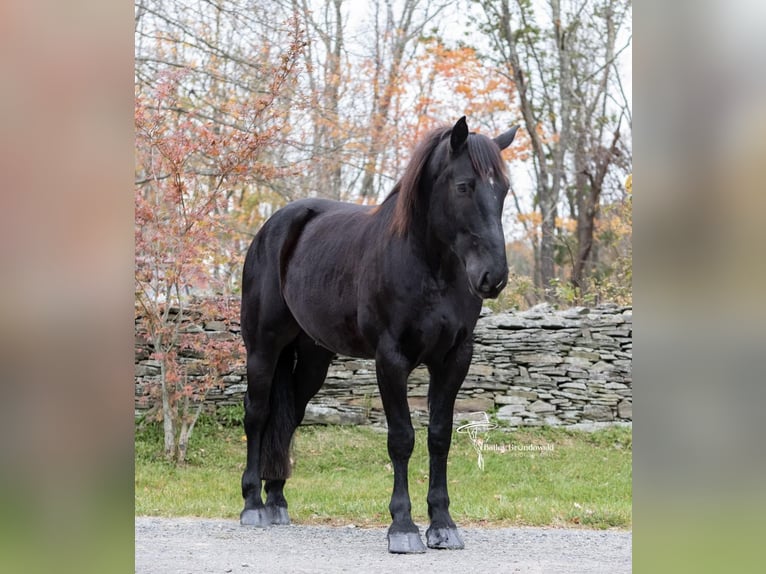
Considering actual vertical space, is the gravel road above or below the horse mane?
below

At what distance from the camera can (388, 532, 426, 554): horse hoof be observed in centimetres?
425

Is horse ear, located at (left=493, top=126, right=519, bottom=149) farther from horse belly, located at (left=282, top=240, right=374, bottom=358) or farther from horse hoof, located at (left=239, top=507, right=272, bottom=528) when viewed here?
horse hoof, located at (left=239, top=507, right=272, bottom=528)

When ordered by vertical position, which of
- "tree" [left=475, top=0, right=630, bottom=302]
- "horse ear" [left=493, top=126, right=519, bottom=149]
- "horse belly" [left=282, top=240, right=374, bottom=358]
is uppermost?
"tree" [left=475, top=0, right=630, bottom=302]

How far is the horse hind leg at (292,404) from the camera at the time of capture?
541cm

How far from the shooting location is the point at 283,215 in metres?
5.64

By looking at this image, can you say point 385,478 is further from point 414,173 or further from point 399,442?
point 414,173

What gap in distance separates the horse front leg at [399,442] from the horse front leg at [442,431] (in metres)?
0.16

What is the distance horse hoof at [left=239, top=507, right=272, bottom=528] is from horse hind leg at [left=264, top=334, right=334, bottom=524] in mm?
53
